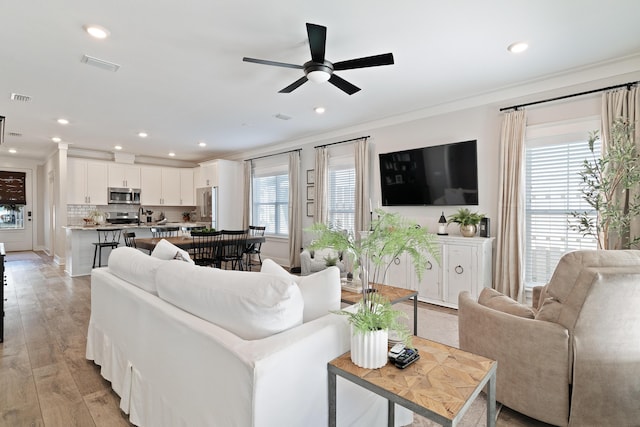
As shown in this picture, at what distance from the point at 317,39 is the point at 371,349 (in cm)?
221

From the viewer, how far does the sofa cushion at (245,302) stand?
1.35 metres

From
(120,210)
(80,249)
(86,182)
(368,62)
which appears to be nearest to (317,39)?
(368,62)

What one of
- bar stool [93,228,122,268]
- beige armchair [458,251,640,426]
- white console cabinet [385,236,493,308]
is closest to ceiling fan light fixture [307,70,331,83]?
white console cabinet [385,236,493,308]

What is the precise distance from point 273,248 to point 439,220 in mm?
4046

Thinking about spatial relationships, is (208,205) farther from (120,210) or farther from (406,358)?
(406,358)

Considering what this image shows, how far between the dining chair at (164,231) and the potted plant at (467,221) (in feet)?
15.6

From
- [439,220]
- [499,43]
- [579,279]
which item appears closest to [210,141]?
[439,220]

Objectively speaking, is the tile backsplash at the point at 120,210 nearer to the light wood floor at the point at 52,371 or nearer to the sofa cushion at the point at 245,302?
the light wood floor at the point at 52,371

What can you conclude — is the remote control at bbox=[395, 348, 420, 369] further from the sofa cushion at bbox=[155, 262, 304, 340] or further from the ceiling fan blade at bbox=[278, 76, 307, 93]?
the ceiling fan blade at bbox=[278, 76, 307, 93]

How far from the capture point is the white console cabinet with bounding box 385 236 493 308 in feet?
12.4

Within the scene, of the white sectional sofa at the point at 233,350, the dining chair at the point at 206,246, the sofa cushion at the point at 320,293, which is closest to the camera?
the white sectional sofa at the point at 233,350

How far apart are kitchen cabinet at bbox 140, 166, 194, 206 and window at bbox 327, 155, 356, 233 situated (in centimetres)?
476

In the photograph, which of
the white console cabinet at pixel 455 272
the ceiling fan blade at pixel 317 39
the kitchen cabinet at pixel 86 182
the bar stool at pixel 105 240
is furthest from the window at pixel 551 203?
the kitchen cabinet at pixel 86 182

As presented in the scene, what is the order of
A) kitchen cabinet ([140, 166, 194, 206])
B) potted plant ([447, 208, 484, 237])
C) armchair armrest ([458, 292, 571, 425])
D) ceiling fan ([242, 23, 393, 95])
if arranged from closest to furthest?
armchair armrest ([458, 292, 571, 425]) → ceiling fan ([242, 23, 393, 95]) → potted plant ([447, 208, 484, 237]) → kitchen cabinet ([140, 166, 194, 206])
